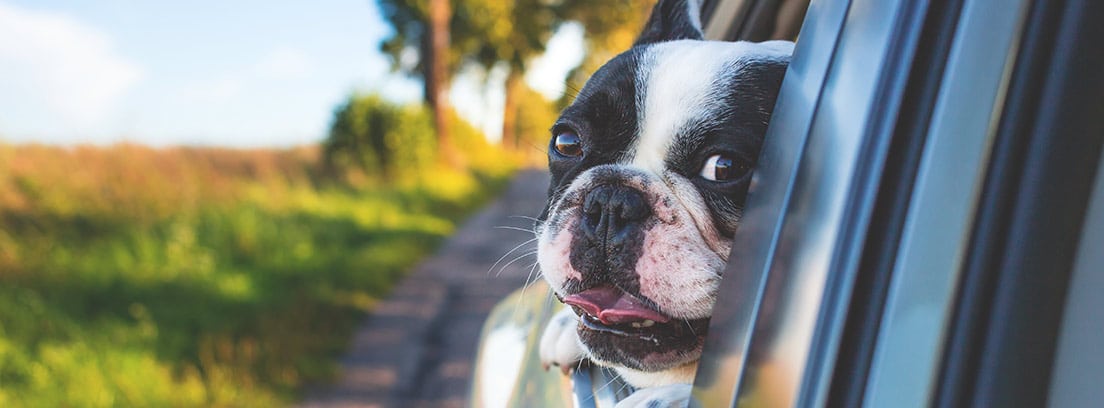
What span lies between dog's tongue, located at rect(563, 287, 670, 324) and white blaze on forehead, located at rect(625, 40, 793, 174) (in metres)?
0.26

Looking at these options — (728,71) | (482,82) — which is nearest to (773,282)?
(728,71)

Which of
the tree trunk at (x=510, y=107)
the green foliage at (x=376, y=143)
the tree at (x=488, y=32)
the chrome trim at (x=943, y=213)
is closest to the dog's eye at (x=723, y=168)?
the chrome trim at (x=943, y=213)

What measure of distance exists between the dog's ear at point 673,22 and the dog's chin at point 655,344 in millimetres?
833

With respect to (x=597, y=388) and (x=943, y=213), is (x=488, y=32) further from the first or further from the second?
(x=943, y=213)

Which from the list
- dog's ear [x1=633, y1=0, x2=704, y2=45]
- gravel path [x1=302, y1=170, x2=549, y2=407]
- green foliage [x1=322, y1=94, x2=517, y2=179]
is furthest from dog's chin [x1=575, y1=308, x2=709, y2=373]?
green foliage [x1=322, y1=94, x2=517, y2=179]

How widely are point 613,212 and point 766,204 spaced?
0.39m

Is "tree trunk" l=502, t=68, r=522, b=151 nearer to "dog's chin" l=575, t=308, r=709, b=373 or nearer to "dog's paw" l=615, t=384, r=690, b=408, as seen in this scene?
"dog's chin" l=575, t=308, r=709, b=373

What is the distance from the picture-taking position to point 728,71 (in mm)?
1430

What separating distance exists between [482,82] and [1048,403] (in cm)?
2736

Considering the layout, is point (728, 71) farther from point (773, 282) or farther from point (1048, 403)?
point (1048, 403)

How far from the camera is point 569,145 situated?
1.65m

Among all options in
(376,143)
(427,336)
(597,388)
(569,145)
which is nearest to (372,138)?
(376,143)

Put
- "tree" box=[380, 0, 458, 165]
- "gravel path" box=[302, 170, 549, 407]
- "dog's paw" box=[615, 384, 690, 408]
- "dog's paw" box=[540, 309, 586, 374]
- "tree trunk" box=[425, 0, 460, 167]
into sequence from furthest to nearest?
"tree trunk" box=[425, 0, 460, 167] → "tree" box=[380, 0, 458, 165] → "gravel path" box=[302, 170, 549, 407] → "dog's paw" box=[540, 309, 586, 374] → "dog's paw" box=[615, 384, 690, 408]

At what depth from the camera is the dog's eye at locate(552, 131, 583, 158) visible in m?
1.64
